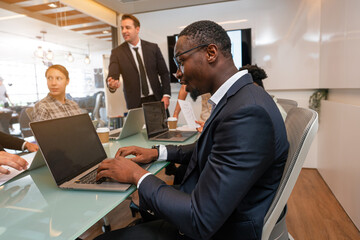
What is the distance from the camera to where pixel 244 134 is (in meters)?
0.61

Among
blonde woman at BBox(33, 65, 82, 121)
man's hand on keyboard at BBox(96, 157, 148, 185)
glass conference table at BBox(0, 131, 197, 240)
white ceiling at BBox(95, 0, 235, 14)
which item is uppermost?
white ceiling at BBox(95, 0, 235, 14)

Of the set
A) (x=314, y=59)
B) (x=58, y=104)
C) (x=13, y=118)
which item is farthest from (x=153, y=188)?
(x=314, y=59)

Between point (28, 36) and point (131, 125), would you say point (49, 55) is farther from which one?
point (131, 125)

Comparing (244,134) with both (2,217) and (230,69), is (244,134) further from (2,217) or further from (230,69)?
(2,217)

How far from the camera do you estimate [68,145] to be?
3.19 feet

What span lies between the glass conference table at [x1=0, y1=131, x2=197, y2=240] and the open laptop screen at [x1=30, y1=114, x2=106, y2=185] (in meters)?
0.08

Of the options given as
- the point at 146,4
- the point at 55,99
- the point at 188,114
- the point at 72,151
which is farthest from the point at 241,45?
the point at 72,151

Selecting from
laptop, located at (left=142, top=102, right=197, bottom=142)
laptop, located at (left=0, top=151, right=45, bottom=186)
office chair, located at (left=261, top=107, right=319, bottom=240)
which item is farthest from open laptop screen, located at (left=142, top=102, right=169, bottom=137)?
office chair, located at (left=261, top=107, right=319, bottom=240)

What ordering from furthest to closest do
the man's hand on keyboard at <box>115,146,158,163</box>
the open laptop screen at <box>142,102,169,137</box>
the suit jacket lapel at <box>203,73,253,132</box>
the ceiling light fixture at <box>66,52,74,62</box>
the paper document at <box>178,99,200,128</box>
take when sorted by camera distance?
1. the ceiling light fixture at <box>66,52,74,62</box>
2. the paper document at <box>178,99,200,128</box>
3. the open laptop screen at <box>142,102,169,137</box>
4. the man's hand on keyboard at <box>115,146,158,163</box>
5. the suit jacket lapel at <box>203,73,253,132</box>

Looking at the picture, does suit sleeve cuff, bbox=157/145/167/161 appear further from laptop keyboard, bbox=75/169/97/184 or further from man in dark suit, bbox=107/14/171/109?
man in dark suit, bbox=107/14/171/109

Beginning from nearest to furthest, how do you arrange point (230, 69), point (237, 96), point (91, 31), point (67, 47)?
point (237, 96), point (230, 69), point (67, 47), point (91, 31)

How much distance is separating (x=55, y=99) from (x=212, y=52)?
1864mm

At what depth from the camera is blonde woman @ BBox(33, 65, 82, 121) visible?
2080 millimetres

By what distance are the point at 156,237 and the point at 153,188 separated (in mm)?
264
